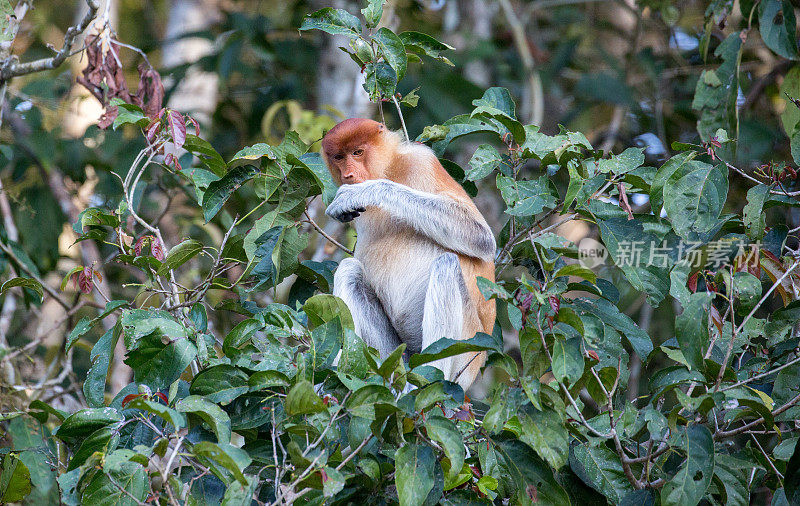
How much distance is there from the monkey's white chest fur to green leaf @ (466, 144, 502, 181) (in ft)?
2.42

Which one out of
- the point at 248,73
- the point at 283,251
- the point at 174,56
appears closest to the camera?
the point at 283,251

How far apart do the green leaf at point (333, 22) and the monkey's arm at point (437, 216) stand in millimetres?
698

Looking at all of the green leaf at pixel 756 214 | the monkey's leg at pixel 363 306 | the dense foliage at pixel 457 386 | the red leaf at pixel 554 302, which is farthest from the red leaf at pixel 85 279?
the green leaf at pixel 756 214

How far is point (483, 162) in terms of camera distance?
2.99 m

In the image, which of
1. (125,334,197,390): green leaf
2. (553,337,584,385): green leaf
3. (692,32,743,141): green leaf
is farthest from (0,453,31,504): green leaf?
(692,32,743,141): green leaf

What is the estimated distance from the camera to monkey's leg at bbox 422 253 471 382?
3307 mm

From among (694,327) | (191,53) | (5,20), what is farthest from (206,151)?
(191,53)

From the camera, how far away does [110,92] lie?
141 inches

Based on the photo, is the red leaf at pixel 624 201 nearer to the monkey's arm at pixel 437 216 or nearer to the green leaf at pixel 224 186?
the monkey's arm at pixel 437 216

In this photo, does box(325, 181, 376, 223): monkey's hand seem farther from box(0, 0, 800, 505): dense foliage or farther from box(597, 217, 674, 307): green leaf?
box(597, 217, 674, 307): green leaf

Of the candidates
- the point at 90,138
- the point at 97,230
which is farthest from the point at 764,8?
the point at 90,138

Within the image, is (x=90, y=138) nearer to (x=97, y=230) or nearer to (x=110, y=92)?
(x=110, y=92)

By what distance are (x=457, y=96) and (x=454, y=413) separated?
413cm

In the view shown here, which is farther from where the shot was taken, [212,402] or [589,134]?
[589,134]
